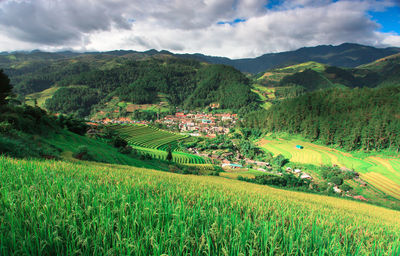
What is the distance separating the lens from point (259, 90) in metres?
193

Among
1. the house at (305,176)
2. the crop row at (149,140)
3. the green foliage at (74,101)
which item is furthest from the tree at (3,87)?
the green foliage at (74,101)

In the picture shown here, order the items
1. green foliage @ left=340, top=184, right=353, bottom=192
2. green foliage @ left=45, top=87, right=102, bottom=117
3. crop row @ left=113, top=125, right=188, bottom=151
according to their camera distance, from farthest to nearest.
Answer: green foliage @ left=45, top=87, right=102, bottom=117, crop row @ left=113, top=125, right=188, bottom=151, green foliage @ left=340, top=184, right=353, bottom=192

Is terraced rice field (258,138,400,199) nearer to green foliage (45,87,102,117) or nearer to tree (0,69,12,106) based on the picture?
tree (0,69,12,106)

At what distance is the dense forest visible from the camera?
50.0 m

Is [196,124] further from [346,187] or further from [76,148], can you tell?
[76,148]

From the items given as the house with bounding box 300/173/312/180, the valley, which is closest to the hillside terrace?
the valley

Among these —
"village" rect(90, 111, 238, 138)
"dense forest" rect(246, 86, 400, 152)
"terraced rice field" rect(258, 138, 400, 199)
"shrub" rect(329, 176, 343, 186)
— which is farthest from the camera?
"village" rect(90, 111, 238, 138)

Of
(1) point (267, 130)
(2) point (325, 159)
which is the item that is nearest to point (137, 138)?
(1) point (267, 130)

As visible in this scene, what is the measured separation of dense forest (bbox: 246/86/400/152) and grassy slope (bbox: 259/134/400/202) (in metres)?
4.85

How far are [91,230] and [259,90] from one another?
688ft

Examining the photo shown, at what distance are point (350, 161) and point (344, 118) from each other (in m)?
24.0

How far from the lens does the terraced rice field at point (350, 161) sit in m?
35.7

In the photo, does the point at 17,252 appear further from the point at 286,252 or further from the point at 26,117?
the point at 26,117

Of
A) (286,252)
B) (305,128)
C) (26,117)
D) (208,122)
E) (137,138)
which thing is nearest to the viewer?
(286,252)
